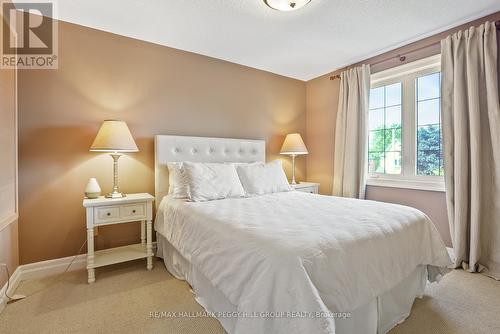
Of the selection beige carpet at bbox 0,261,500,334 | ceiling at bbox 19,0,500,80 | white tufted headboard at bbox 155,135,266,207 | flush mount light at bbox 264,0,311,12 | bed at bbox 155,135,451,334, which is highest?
ceiling at bbox 19,0,500,80

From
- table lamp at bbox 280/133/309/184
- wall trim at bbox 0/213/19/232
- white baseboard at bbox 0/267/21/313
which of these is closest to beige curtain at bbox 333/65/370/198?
table lamp at bbox 280/133/309/184

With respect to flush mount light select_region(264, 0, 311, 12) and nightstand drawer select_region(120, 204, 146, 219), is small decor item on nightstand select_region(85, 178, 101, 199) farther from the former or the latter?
flush mount light select_region(264, 0, 311, 12)

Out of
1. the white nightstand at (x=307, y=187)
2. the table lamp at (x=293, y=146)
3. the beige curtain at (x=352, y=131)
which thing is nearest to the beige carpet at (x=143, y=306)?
the beige curtain at (x=352, y=131)

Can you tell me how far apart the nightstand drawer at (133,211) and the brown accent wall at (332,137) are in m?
2.66

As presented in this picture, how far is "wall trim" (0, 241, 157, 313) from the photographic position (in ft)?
6.84

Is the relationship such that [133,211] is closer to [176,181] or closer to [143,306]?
[176,181]

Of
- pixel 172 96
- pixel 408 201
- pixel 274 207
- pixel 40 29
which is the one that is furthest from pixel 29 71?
pixel 408 201

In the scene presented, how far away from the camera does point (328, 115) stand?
379 cm

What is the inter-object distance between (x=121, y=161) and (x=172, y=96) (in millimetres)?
949

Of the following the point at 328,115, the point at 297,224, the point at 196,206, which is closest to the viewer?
the point at 297,224

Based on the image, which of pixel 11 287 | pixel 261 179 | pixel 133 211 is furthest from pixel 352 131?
pixel 11 287

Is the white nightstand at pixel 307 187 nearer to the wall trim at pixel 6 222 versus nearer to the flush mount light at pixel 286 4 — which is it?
the flush mount light at pixel 286 4

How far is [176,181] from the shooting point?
247cm

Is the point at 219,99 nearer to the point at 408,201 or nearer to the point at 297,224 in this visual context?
the point at 297,224
